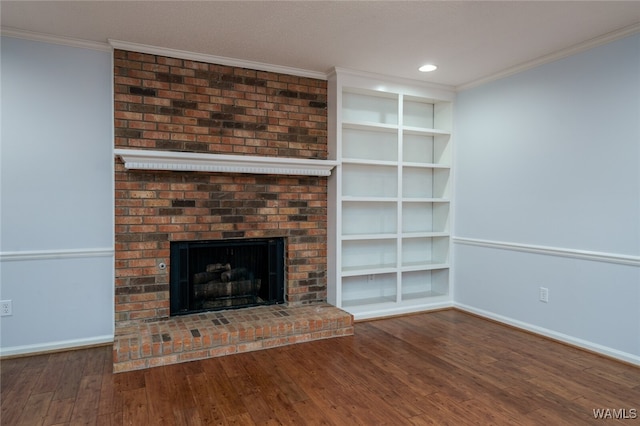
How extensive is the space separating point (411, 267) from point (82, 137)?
3.30 metres

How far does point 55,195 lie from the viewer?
3.11 m

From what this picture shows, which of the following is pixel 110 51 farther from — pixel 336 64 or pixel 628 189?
pixel 628 189

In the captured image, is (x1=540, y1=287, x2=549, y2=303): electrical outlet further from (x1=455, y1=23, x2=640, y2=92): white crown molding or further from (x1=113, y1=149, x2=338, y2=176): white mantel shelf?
(x1=113, y1=149, x2=338, y2=176): white mantel shelf

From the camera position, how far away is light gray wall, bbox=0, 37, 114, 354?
2.99 m

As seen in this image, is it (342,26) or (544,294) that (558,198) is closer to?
(544,294)

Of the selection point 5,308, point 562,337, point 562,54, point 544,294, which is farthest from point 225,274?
point 562,54

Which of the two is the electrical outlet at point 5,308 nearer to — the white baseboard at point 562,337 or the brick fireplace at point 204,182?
the brick fireplace at point 204,182

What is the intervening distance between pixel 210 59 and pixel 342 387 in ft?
9.33

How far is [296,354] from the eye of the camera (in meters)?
3.10

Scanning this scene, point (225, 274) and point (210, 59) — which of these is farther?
point (225, 274)

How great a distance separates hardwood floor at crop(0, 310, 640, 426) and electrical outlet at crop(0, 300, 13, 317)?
342mm
